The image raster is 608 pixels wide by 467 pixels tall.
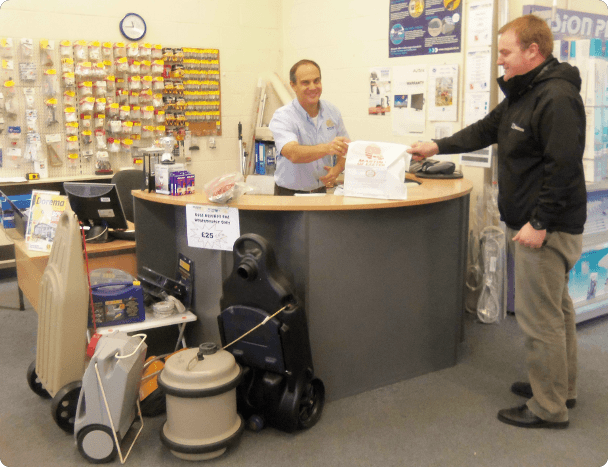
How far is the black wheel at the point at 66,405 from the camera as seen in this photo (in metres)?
2.41

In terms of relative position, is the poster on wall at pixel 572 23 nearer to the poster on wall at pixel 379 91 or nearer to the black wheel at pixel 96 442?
the poster on wall at pixel 379 91

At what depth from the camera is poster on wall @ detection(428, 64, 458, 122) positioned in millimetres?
4035

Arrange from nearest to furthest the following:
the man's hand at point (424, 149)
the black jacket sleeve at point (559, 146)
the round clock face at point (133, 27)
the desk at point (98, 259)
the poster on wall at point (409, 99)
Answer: the black jacket sleeve at point (559, 146)
the man's hand at point (424, 149)
the desk at point (98, 259)
the poster on wall at point (409, 99)
the round clock face at point (133, 27)

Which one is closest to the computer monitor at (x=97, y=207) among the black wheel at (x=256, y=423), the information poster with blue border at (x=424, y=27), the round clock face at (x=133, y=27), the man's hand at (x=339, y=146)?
the man's hand at (x=339, y=146)

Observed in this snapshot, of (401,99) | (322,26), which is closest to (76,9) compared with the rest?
(322,26)

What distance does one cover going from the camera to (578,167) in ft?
7.41

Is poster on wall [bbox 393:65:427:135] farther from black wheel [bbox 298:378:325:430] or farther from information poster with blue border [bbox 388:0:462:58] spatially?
black wheel [bbox 298:378:325:430]

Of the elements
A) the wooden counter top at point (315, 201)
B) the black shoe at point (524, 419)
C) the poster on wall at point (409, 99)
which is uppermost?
the poster on wall at point (409, 99)

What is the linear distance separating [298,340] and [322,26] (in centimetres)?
365

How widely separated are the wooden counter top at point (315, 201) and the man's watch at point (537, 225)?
1.67 feet

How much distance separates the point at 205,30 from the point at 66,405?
153 inches

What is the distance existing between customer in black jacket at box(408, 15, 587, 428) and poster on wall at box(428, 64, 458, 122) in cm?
154

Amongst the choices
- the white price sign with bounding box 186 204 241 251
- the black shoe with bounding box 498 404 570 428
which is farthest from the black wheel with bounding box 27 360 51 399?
the black shoe with bounding box 498 404 570 428

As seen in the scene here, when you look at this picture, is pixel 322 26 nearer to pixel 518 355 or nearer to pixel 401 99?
pixel 401 99
